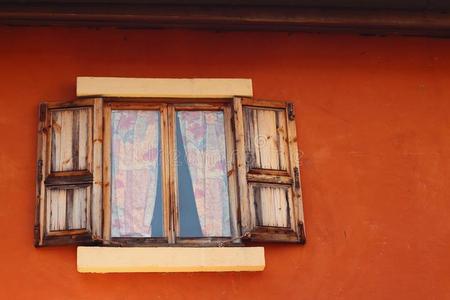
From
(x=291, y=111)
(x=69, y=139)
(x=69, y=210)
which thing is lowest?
(x=69, y=210)

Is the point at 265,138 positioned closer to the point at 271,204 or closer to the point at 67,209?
the point at 271,204

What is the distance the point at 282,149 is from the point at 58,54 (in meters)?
1.89

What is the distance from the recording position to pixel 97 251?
262 inches

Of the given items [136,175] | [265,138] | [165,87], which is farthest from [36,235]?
[265,138]

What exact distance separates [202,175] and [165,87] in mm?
745

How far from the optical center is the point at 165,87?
24.1 ft

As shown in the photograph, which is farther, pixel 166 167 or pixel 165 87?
pixel 165 87

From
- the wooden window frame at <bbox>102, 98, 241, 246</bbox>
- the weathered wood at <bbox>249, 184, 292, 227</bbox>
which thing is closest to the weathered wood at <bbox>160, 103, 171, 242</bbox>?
the wooden window frame at <bbox>102, 98, 241, 246</bbox>

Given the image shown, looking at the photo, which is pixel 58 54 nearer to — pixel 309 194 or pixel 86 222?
pixel 86 222

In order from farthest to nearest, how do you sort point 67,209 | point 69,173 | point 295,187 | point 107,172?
point 295,187
point 107,172
point 69,173
point 67,209

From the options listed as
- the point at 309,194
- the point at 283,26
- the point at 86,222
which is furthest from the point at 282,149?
the point at 86,222

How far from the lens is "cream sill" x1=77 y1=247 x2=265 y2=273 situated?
6648 mm

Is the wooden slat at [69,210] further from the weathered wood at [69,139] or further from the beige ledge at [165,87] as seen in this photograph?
the beige ledge at [165,87]

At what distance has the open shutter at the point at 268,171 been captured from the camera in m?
7.01
